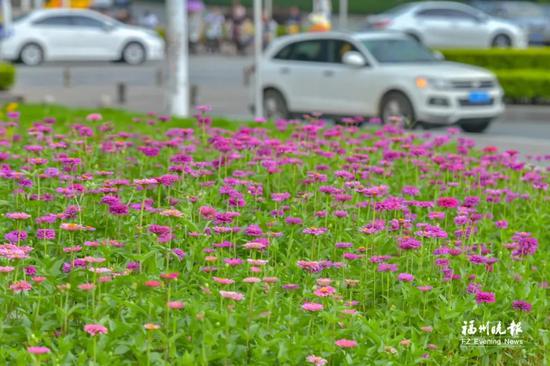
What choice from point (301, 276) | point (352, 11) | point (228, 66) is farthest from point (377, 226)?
point (352, 11)

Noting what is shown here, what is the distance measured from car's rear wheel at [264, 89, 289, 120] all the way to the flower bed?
10226 millimetres

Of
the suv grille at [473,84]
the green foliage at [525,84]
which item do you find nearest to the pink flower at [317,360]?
the suv grille at [473,84]

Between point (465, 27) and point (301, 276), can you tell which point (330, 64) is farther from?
point (465, 27)

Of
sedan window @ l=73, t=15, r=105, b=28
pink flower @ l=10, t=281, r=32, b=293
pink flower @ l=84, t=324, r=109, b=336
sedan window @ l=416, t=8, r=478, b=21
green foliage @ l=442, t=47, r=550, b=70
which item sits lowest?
pink flower @ l=84, t=324, r=109, b=336

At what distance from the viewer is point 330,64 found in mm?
18656

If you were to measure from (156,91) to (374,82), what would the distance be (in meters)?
9.11

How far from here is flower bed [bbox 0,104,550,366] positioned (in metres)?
5.20

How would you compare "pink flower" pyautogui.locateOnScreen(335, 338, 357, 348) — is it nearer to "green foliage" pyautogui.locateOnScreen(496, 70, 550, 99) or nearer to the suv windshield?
the suv windshield

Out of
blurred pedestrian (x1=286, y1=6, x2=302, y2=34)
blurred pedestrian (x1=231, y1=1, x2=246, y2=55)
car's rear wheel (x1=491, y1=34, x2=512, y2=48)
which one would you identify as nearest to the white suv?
car's rear wheel (x1=491, y1=34, x2=512, y2=48)

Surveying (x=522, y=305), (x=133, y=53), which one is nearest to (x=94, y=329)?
(x=522, y=305)

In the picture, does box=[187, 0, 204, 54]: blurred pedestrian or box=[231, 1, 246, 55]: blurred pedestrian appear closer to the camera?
box=[187, 0, 204, 54]: blurred pedestrian

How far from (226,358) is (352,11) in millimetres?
51526

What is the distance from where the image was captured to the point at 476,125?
1833 cm

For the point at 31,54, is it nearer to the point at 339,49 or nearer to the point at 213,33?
the point at 213,33
